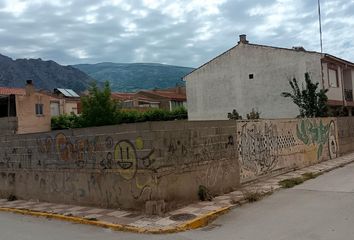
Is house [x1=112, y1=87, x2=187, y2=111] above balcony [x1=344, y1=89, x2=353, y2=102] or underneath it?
above

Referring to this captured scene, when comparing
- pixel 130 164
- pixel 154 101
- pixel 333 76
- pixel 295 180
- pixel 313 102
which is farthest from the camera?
pixel 154 101

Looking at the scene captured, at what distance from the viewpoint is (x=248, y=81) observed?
1522 inches

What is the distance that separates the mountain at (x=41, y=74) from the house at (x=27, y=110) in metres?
83.7

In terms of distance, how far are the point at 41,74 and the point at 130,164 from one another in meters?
148

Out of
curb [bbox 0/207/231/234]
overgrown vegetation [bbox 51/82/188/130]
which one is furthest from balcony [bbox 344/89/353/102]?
curb [bbox 0/207/231/234]

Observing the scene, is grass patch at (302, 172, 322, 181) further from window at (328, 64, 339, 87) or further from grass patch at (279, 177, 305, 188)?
window at (328, 64, 339, 87)

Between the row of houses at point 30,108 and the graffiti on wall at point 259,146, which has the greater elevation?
the row of houses at point 30,108

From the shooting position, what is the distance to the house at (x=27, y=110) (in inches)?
2099

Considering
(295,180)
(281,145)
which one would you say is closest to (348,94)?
(281,145)

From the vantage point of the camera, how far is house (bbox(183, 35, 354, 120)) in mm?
35938

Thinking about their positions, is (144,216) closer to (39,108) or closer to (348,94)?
(348,94)

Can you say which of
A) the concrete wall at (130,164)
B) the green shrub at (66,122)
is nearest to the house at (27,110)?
the green shrub at (66,122)

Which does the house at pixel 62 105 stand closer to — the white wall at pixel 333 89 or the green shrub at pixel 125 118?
the green shrub at pixel 125 118

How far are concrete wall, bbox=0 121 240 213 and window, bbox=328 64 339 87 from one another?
25.6m
